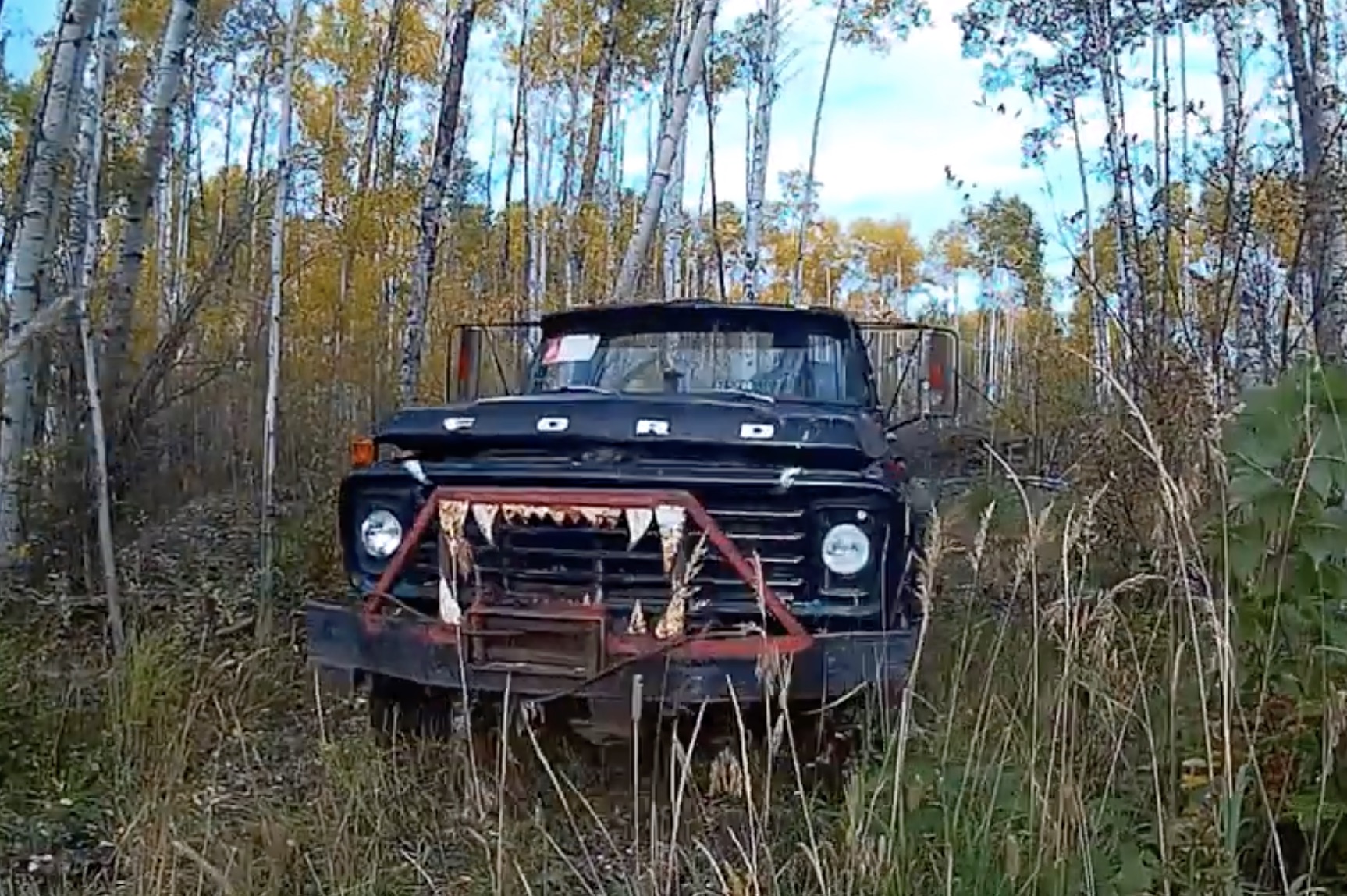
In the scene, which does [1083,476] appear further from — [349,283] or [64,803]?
[349,283]

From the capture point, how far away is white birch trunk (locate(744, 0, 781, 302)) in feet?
49.4

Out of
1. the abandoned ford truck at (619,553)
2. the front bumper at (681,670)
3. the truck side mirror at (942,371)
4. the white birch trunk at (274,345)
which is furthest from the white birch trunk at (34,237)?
the truck side mirror at (942,371)

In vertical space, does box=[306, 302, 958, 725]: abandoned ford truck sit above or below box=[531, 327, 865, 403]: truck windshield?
below

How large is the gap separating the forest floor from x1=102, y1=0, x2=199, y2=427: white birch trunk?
6.85 ft

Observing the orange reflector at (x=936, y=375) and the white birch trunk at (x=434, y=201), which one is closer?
the orange reflector at (x=936, y=375)

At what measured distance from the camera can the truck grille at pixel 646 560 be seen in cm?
375

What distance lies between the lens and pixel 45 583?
6539 mm

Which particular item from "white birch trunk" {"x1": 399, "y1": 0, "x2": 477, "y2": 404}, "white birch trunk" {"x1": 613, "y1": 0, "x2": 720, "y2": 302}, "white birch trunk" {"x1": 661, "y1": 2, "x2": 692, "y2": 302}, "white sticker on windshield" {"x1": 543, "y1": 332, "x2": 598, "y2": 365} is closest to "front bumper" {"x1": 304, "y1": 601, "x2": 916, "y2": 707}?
"white sticker on windshield" {"x1": 543, "y1": 332, "x2": 598, "y2": 365}

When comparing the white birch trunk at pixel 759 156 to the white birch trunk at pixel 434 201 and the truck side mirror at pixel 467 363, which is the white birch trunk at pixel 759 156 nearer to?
the white birch trunk at pixel 434 201

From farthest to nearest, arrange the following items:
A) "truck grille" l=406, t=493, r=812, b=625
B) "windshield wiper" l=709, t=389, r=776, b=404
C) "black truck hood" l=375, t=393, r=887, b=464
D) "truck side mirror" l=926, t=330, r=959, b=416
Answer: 1. "truck side mirror" l=926, t=330, r=959, b=416
2. "windshield wiper" l=709, t=389, r=776, b=404
3. "black truck hood" l=375, t=393, r=887, b=464
4. "truck grille" l=406, t=493, r=812, b=625

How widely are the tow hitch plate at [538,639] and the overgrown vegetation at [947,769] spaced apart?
267 mm

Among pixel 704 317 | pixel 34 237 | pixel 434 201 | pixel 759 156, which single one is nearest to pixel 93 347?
pixel 34 237

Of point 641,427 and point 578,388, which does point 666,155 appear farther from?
point 641,427

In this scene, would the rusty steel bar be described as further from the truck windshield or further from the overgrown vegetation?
the truck windshield
